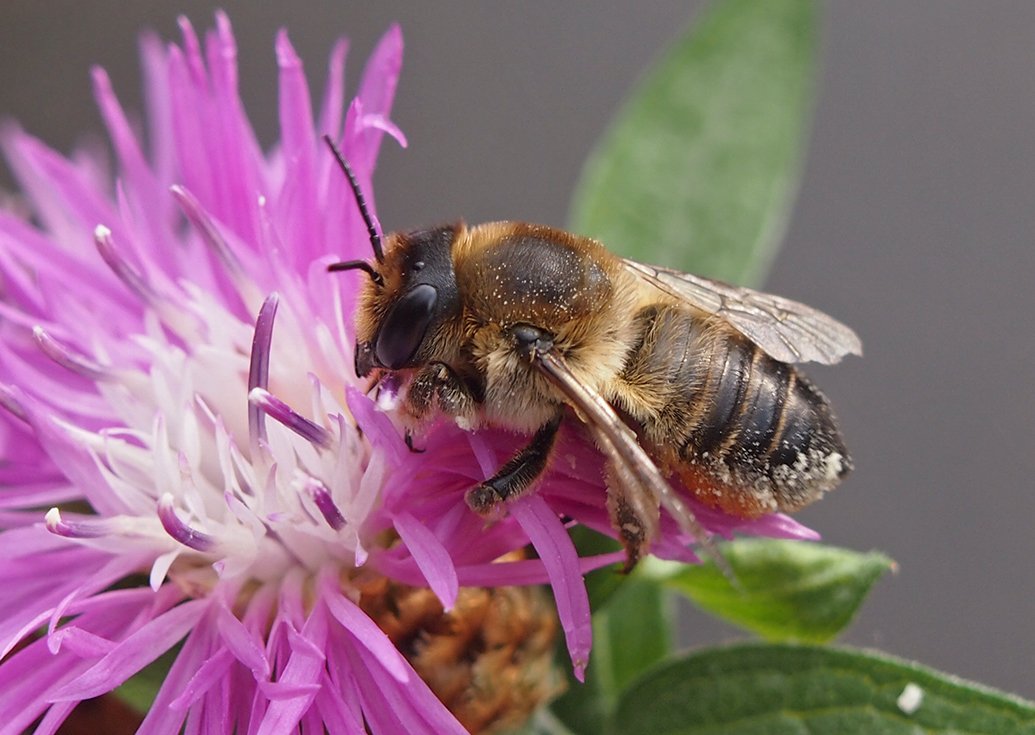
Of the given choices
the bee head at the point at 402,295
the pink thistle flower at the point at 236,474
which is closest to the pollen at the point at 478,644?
the pink thistle flower at the point at 236,474

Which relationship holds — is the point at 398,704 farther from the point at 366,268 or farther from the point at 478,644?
the point at 366,268

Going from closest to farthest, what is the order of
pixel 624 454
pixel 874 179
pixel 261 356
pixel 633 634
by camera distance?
1. pixel 624 454
2. pixel 261 356
3. pixel 633 634
4. pixel 874 179

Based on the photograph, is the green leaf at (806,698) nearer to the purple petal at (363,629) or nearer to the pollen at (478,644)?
the pollen at (478,644)

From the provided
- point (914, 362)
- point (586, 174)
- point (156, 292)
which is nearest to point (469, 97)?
point (914, 362)

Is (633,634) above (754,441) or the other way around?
the other way around

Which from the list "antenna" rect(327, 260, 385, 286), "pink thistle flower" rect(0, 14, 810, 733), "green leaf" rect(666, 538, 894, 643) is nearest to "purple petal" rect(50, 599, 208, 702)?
"pink thistle flower" rect(0, 14, 810, 733)

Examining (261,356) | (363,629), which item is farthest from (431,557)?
(261,356)
